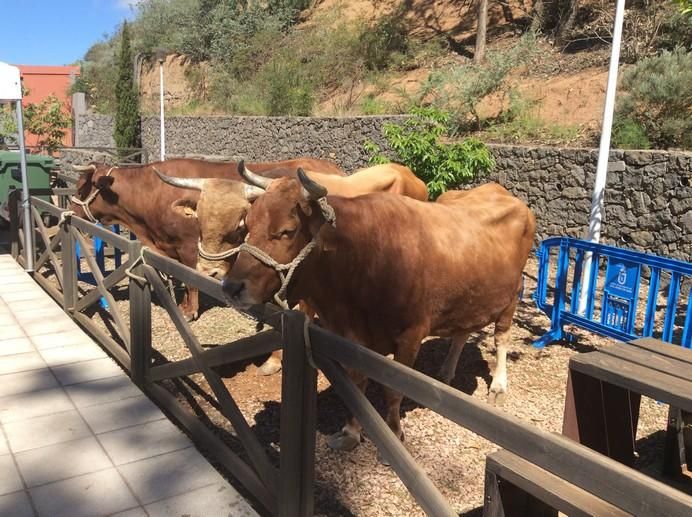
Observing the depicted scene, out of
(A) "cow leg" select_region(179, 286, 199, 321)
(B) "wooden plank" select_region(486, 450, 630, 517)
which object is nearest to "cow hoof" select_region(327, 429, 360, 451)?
(B) "wooden plank" select_region(486, 450, 630, 517)

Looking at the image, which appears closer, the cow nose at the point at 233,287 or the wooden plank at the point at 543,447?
the wooden plank at the point at 543,447

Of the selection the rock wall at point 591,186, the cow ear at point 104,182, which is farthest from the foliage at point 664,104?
the cow ear at point 104,182

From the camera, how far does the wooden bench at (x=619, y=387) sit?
246cm

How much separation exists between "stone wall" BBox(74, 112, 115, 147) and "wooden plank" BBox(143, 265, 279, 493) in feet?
73.1

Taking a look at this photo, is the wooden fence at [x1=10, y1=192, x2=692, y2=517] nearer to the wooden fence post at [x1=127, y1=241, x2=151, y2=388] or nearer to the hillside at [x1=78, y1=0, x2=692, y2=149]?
the wooden fence post at [x1=127, y1=241, x2=151, y2=388]

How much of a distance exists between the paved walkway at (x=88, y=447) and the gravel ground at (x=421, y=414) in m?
0.36

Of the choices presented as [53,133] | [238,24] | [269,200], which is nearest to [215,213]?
[269,200]

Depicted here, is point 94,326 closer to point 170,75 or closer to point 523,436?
point 523,436

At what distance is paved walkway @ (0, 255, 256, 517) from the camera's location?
9.81 feet

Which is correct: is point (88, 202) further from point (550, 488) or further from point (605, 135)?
point (550, 488)

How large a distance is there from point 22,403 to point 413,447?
→ 2.69m

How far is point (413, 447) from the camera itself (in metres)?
3.88

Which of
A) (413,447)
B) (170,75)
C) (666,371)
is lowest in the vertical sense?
(413,447)

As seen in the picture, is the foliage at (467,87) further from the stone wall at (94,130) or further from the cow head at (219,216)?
the stone wall at (94,130)
